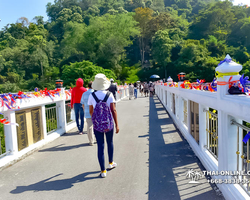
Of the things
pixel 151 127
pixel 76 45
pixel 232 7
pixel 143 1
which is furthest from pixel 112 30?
pixel 151 127

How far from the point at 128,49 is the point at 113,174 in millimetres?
68998

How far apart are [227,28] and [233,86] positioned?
69658mm

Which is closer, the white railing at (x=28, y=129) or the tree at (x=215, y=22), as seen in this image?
the white railing at (x=28, y=129)

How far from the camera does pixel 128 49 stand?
2820 inches

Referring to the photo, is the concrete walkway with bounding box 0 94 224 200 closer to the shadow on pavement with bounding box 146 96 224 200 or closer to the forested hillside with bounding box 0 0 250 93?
the shadow on pavement with bounding box 146 96 224 200

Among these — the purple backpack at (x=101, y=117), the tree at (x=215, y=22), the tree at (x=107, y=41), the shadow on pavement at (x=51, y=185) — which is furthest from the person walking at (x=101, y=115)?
the tree at (x=215, y=22)

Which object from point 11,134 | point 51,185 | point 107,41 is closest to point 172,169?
point 51,185

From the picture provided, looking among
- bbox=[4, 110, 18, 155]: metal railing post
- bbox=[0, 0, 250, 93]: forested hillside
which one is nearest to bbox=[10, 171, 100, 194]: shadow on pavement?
bbox=[4, 110, 18, 155]: metal railing post

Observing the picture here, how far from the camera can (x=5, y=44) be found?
64.5 m

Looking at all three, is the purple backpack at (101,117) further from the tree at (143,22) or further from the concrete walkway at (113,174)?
the tree at (143,22)

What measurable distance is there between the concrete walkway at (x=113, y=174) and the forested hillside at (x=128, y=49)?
35830 mm

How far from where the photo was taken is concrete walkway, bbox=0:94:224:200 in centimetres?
381

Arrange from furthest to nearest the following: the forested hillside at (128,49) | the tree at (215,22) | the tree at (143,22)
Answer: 1. the tree at (143,22)
2. the tree at (215,22)
3. the forested hillside at (128,49)

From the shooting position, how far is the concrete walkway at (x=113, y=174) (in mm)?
3812
